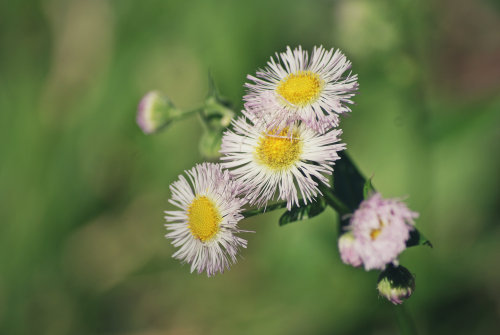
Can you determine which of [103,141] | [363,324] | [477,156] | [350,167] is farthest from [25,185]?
[477,156]

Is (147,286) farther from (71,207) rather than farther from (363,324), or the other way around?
(363,324)

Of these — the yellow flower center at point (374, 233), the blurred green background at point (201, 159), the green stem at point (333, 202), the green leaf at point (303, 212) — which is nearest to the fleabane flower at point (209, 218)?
the green leaf at point (303, 212)

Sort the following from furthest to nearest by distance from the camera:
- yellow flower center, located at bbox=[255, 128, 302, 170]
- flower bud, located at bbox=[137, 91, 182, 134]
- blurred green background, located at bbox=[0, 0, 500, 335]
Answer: blurred green background, located at bbox=[0, 0, 500, 335], flower bud, located at bbox=[137, 91, 182, 134], yellow flower center, located at bbox=[255, 128, 302, 170]

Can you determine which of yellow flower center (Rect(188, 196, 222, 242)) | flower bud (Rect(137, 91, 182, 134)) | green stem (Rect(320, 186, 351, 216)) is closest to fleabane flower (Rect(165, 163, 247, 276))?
yellow flower center (Rect(188, 196, 222, 242))

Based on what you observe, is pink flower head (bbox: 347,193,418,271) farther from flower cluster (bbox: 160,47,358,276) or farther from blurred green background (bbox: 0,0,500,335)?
blurred green background (bbox: 0,0,500,335)

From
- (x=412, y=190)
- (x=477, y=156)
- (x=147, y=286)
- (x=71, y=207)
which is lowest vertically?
(x=147, y=286)

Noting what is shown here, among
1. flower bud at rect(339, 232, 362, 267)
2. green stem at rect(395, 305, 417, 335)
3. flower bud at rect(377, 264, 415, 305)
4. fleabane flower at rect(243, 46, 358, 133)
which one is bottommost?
green stem at rect(395, 305, 417, 335)
